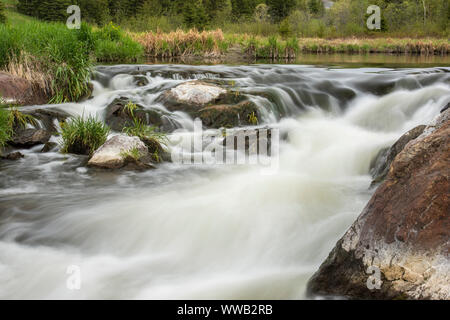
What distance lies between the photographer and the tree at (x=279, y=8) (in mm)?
52569

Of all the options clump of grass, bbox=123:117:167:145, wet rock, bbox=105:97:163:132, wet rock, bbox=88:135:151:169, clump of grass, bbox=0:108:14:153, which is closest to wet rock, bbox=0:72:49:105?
clump of grass, bbox=0:108:14:153

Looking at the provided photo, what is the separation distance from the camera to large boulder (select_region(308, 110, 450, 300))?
214 centimetres

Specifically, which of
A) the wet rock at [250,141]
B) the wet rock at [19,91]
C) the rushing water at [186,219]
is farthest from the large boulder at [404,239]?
the wet rock at [19,91]

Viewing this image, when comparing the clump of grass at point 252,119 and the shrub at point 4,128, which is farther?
the clump of grass at point 252,119

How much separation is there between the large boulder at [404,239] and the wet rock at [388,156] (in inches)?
57.3

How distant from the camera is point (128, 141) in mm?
5582

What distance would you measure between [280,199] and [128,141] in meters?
2.37

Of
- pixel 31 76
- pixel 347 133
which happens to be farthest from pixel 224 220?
pixel 31 76

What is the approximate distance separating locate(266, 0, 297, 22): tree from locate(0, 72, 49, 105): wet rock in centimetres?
4832

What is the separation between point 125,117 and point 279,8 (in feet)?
166

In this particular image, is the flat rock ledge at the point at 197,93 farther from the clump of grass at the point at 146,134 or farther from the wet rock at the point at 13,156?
the wet rock at the point at 13,156

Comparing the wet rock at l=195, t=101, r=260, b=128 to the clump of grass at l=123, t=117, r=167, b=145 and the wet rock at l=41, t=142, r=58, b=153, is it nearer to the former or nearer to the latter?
the clump of grass at l=123, t=117, r=167, b=145

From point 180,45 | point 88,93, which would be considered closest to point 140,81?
point 88,93
